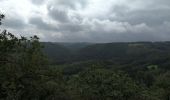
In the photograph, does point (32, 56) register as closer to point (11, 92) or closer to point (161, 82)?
point (11, 92)

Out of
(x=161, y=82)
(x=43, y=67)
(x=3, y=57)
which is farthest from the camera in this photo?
(x=161, y=82)

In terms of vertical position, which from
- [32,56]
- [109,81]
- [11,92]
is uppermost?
[32,56]

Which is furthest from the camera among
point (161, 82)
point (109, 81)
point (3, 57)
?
point (161, 82)

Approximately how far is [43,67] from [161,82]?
112 meters

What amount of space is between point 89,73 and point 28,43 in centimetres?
5417

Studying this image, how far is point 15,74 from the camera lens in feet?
85.5

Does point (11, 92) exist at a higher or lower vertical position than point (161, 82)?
higher

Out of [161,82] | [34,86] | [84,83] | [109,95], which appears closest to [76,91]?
[84,83]

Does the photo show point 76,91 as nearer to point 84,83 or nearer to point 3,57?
point 84,83

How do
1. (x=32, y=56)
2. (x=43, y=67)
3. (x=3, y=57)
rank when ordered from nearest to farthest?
(x=3, y=57) < (x=32, y=56) < (x=43, y=67)

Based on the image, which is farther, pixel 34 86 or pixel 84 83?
pixel 84 83

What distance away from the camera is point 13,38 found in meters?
26.2

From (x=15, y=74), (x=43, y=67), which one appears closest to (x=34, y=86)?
(x=43, y=67)

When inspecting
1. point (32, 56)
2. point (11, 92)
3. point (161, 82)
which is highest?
point (32, 56)
